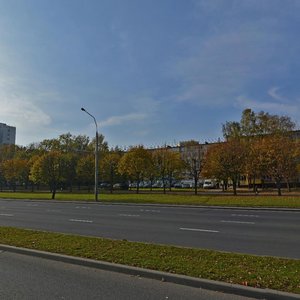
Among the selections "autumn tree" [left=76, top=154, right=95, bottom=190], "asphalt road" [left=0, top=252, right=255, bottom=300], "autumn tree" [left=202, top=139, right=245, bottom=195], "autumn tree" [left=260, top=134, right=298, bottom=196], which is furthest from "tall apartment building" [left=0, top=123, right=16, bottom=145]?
"asphalt road" [left=0, top=252, right=255, bottom=300]

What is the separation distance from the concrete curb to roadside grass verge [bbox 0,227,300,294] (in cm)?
21

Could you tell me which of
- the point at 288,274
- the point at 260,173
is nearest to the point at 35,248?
the point at 288,274

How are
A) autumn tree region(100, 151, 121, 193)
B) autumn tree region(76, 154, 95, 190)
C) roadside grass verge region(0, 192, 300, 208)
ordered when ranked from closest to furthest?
1. roadside grass verge region(0, 192, 300, 208)
2. autumn tree region(100, 151, 121, 193)
3. autumn tree region(76, 154, 95, 190)

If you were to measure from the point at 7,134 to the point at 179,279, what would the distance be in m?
165

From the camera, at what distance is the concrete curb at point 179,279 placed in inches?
235

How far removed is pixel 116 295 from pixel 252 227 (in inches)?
386

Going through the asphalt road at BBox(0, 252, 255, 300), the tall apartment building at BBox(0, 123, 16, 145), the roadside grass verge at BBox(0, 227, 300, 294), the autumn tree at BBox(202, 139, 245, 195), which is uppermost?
the tall apartment building at BBox(0, 123, 16, 145)

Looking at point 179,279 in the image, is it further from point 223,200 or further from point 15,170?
point 15,170

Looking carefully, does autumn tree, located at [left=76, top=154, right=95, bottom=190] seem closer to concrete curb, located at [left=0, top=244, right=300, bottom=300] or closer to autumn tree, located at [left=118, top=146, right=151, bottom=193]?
autumn tree, located at [left=118, top=146, right=151, bottom=193]

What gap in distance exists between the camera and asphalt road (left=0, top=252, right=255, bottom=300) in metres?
6.25

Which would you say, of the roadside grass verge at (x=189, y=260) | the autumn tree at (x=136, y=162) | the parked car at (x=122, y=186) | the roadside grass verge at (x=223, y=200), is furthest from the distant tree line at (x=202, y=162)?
the roadside grass verge at (x=189, y=260)

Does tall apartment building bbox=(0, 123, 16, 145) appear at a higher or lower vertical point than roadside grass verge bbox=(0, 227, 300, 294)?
higher

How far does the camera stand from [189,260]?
820 cm

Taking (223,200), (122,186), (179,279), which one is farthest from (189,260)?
(122,186)
